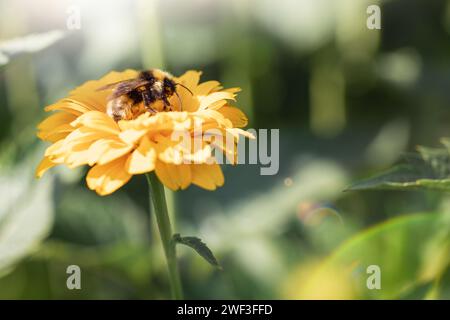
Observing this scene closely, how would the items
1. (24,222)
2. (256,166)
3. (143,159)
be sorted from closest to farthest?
(143,159)
(24,222)
(256,166)


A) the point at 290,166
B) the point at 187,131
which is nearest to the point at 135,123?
the point at 187,131

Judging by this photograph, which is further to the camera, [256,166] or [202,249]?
[256,166]

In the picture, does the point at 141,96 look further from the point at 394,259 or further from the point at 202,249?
the point at 394,259

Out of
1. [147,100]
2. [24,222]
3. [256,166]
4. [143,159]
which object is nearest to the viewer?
[143,159]

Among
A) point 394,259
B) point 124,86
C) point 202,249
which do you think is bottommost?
point 394,259

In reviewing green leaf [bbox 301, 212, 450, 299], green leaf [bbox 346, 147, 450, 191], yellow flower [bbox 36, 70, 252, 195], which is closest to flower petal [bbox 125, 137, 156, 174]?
yellow flower [bbox 36, 70, 252, 195]

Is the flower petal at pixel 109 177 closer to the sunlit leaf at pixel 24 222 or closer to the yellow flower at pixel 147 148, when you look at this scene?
the yellow flower at pixel 147 148

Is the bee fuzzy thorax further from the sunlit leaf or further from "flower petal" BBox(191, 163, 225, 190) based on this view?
the sunlit leaf

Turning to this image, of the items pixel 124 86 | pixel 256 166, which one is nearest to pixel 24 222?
pixel 124 86
